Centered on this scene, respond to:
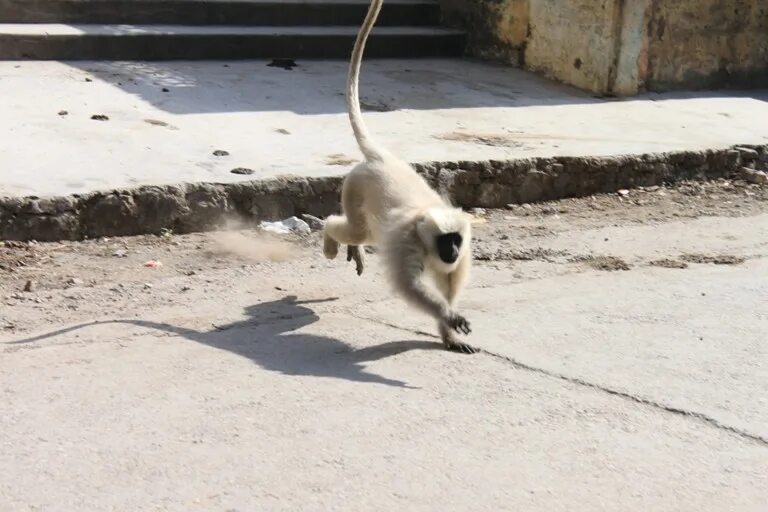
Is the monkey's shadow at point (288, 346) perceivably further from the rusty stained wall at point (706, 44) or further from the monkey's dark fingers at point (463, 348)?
the rusty stained wall at point (706, 44)

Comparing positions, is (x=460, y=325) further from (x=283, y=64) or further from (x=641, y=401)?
(x=283, y=64)

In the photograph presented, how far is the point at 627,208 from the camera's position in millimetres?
7848

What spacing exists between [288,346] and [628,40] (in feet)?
20.6

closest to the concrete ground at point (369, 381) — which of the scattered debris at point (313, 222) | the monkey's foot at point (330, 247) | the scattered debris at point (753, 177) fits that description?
the monkey's foot at point (330, 247)

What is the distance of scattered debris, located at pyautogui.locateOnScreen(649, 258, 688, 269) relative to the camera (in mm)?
6469

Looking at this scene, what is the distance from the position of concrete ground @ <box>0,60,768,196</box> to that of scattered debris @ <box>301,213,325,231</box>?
0.89ft

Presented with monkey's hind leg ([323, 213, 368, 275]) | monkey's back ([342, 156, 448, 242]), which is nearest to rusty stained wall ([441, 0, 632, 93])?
monkey's hind leg ([323, 213, 368, 275])

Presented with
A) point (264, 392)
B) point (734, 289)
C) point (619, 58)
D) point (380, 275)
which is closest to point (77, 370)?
point (264, 392)

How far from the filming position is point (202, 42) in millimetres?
9969

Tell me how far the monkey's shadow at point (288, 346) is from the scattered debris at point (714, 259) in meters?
2.23

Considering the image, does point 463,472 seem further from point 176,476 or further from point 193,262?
point 193,262

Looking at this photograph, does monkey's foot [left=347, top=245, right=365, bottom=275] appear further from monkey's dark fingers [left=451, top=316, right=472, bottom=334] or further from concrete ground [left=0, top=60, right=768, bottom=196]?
monkey's dark fingers [left=451, top=316, right=472, bottom=334]

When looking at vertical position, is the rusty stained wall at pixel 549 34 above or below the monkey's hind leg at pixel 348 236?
above

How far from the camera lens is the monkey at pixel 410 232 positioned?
16.1ft
